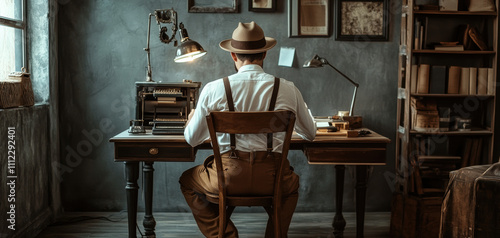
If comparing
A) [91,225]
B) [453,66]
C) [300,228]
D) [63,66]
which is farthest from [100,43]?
[453,66]

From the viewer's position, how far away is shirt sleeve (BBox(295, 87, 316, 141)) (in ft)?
9.97

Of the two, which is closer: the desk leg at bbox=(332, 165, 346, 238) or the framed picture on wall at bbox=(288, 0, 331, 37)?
the desk leg at bbox=(332, 165, 346, 238)

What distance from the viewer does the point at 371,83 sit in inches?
179

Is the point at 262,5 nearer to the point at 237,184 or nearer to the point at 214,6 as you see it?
the point at 214,6

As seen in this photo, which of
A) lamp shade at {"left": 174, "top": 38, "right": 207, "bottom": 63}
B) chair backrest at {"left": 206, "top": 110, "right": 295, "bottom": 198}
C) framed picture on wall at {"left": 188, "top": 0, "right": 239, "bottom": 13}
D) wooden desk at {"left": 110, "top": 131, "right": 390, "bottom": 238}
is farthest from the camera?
framed picture on wall at {"left": 188, "top": 0, "right": 239, "bottom": 13}

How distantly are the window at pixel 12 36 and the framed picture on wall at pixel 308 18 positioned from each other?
7.12 feet

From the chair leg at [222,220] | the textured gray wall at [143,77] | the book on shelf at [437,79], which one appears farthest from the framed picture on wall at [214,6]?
the chair leg at [222,220]

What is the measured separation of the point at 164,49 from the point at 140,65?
0.25 metres

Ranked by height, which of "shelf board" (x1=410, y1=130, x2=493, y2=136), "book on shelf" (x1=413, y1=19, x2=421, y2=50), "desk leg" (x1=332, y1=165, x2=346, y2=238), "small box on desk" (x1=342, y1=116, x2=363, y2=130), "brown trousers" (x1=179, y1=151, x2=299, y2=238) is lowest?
"desk leg" (x1=332, y1=165, x2=346, y2=238)

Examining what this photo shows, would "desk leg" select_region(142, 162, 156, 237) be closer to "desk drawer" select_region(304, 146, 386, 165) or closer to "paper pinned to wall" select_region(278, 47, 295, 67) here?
"desk drawer" select_region(304, 146, 386, 165)

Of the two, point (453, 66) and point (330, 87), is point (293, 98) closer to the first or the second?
point (330, 87)

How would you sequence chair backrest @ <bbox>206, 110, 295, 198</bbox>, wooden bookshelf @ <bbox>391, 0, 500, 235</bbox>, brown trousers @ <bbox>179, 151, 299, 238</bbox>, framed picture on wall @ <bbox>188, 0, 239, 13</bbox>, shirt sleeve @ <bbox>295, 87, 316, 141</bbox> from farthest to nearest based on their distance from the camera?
framed picture on wall @ <bbox>188, 0, 239, 13</bbox> → wooden bookshelf @ <bbox>391, 0, 500, 235</bbox> → shirt sleeve @ <bbox>295, 87, 316, 141</bbox> → brown trousers @ <bbox>179, 151, 299, 238</bbox> → chair backrest @ <bbox>206, 110, 295, 198</bbox>

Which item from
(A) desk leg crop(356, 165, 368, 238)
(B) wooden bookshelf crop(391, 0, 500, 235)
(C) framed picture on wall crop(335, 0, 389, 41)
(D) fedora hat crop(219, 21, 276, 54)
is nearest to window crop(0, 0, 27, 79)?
(D) fedora hat crop(219, 21, 276, 54)

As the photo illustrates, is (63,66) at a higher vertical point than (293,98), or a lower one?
higher
